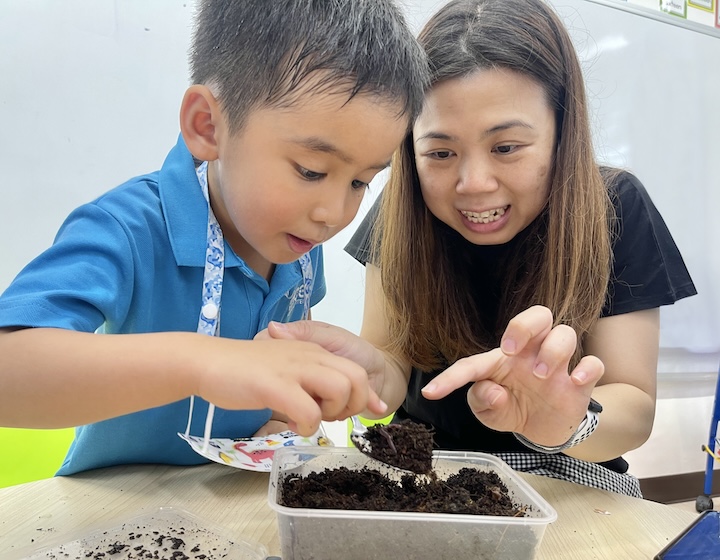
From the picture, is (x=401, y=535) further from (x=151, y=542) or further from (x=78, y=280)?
(x=78, y=280)

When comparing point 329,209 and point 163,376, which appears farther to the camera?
point 329,209

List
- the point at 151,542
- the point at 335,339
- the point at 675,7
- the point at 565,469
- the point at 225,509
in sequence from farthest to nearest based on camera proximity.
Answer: the point at 675,7
the point at 565,469
the point at 335,339
the point at 225,509
the point at 151,542

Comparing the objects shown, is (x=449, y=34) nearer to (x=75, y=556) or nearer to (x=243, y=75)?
(x=243, y=75)

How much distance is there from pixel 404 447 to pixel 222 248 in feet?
1.44

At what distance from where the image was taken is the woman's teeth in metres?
1.04

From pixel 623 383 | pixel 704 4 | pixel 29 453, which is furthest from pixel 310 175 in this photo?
pixel 704 4

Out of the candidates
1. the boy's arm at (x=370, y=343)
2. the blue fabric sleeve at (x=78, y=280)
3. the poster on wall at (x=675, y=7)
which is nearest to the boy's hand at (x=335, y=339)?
the boy's arm at (x=370, y=343)

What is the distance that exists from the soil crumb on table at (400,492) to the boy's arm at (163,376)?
0.40ft

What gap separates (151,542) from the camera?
0.66 m

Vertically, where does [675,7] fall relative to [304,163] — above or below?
above

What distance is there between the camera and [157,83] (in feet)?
5.61

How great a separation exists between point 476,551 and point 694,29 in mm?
2754

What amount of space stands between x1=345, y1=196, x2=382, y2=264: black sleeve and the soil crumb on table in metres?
0.71

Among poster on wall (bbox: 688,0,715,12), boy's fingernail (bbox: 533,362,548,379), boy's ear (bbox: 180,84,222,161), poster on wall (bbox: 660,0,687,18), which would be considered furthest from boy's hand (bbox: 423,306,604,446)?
poster on wall (bbox: 688,0,715,12)
